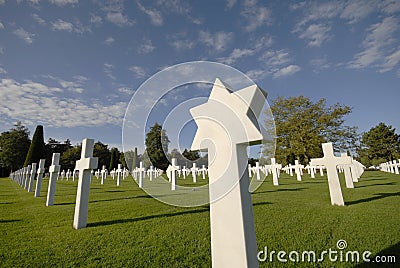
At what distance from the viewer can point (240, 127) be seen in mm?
1422

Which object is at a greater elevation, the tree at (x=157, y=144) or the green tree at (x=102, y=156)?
the green tree at (x=102, y=156)

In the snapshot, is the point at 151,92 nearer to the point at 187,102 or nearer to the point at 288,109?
the point at 187,102

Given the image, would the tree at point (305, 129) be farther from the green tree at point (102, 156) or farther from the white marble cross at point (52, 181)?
the green tree at point (102, 156)

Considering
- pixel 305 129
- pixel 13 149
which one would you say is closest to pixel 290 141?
pixel 305 129

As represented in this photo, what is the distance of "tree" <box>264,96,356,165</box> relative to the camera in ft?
97.0

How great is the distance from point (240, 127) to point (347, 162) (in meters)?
6.81

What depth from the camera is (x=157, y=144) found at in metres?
1.89


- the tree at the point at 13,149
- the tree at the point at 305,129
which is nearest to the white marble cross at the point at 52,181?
the tree at the point at 305,129

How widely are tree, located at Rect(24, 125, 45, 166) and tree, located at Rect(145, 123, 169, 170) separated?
4494 centimetres

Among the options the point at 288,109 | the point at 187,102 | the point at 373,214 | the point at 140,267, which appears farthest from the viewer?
the point at 288,109

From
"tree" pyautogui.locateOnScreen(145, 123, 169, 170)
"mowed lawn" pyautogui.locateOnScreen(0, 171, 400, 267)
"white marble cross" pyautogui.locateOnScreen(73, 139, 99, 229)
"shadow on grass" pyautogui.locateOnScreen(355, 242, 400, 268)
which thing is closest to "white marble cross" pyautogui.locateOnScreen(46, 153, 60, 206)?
"mowed lawn" pyautogui.locateOnScreen(0, 171, 400, 267)

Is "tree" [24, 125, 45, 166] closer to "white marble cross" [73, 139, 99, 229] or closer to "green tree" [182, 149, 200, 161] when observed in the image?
"white marble cross" [73, 139, 99, 229]

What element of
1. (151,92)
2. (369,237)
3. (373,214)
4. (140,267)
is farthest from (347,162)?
(151,92)

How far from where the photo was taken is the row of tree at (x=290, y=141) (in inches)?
75.1
